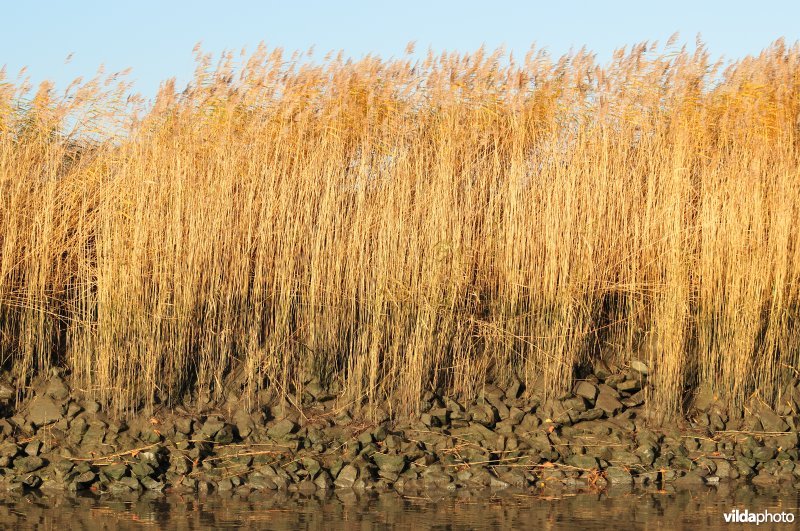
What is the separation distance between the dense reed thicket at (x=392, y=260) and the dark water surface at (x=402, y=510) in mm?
860

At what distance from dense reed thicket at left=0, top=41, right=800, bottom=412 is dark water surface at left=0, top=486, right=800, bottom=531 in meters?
0.86

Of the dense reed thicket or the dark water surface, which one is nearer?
the dark water surface

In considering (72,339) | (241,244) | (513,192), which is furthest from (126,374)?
(513,192)

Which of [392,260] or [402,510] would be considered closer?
[402,510]

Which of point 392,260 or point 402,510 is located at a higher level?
point 392,260

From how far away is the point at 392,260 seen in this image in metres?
5.29

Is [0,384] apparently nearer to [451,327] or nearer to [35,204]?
[35,204]

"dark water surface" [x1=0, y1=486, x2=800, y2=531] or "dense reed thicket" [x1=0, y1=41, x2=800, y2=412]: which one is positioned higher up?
"dense reed thicket" [x1=0, y1=41, x2=800, y2=412]

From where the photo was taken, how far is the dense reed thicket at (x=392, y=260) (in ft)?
17.1

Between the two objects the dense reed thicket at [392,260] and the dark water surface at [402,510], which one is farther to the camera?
the dense reed thicket at [392,260]

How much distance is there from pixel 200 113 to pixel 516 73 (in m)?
1.99

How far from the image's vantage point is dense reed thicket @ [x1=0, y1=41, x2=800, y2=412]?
5.21 meters

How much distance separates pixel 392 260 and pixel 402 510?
60.4 inches

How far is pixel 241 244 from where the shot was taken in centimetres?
544
